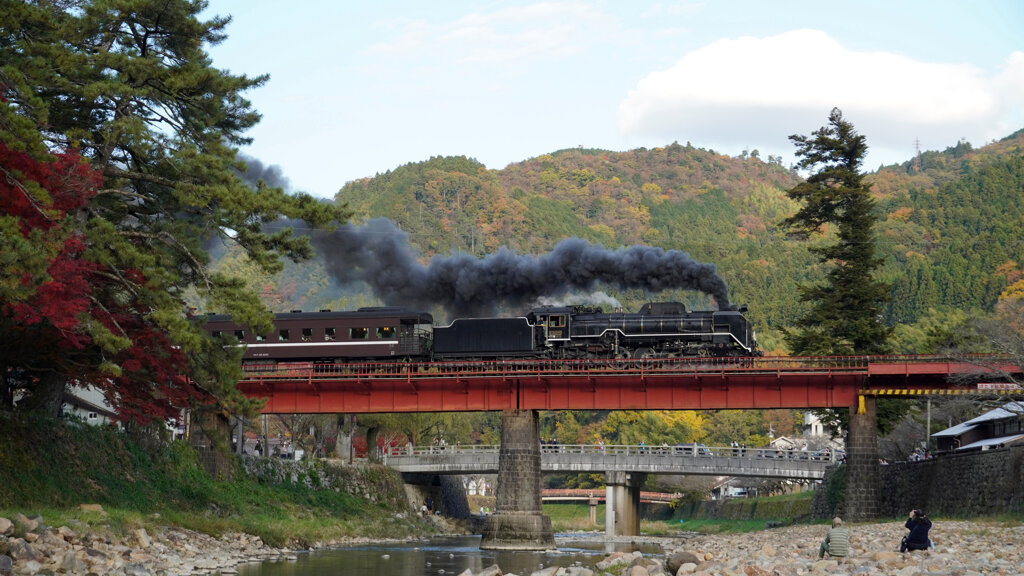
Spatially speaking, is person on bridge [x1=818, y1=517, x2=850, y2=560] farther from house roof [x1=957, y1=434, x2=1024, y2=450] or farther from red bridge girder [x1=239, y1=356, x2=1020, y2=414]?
house roof [x1=957, y1=434, x2=1024, y2=450]

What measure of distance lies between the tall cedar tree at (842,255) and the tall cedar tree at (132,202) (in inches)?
1560

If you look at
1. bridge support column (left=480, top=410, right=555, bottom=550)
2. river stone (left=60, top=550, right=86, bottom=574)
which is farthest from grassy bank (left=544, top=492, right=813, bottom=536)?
river stone (left=60, top=550, right=86, bottom=574)

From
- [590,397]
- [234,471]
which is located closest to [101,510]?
[234,471]

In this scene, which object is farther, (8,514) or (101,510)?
(101,510)

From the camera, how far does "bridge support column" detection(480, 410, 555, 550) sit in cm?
5525

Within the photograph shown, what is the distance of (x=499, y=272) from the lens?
71.1 m

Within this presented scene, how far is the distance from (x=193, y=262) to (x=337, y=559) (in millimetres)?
14447

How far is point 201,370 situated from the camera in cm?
3725

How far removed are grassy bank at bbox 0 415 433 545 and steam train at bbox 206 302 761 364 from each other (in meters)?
8.46

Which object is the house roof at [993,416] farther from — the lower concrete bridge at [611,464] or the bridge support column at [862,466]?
the lower concrete bridge at [611,464]

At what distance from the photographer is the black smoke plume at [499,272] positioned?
6688 centimetres

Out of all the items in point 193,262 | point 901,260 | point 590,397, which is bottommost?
point 590,397

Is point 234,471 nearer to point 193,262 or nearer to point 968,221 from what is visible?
point 193,262

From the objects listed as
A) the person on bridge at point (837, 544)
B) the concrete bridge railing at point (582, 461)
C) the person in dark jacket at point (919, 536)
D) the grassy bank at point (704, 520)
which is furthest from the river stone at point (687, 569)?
the grassy bank at point (704, 520)
